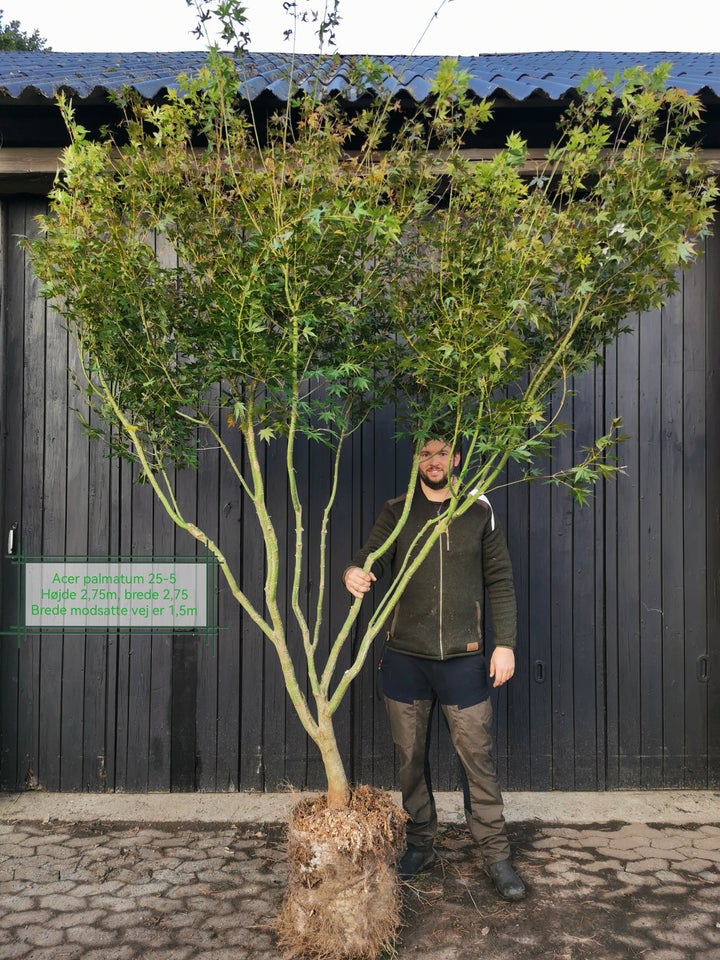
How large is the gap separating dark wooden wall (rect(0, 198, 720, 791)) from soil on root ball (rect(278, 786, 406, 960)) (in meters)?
1.61

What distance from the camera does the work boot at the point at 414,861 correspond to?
10.9 feet

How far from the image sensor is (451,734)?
3.39 metres

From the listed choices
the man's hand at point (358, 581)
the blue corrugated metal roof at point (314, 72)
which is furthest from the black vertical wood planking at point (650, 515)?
the man's hand at point (358, 581)

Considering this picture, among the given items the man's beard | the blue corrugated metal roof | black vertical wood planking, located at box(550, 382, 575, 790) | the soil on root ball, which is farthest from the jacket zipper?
the blue corrugated metal roof

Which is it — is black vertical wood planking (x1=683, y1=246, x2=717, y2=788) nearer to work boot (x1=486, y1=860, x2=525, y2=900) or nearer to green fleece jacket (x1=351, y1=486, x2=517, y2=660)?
green fleece jacket (x1=351, y1=486, x2=517, y2=660)

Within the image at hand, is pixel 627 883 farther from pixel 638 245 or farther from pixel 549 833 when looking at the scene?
pixel 638 245

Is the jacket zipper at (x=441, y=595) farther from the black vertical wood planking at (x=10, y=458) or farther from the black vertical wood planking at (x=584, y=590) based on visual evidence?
the black vertical wood planking at (x=10, y=458)

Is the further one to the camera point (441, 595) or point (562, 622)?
point (562, 622)

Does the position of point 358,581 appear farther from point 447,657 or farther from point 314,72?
point 314,72

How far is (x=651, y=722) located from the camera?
4.52m

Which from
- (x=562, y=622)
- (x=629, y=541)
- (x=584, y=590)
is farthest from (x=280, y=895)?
(x=629, y=541)

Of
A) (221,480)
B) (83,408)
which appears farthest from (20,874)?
(83,408)

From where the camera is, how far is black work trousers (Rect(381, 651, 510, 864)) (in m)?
3.30

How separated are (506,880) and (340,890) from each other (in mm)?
866
